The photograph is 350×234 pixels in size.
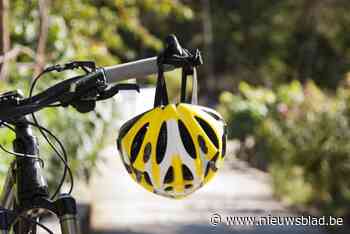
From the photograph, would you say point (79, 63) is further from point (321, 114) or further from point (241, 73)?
point (241, 73)

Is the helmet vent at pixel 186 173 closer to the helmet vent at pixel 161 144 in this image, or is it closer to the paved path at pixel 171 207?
the helmet vent at pixel 161 144

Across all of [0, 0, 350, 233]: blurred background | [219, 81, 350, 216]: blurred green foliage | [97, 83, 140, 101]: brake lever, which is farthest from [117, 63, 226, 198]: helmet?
[219, 81, 350, 216]: blurred green foliage

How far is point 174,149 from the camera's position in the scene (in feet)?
6.96

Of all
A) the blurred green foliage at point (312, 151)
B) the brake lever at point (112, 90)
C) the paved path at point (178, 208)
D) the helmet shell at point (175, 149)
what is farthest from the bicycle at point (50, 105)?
the blurred green foliage at point (312, 151)

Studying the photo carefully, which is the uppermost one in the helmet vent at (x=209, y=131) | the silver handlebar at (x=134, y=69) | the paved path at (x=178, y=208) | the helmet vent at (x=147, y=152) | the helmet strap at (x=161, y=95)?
the silver handlebar at (x=134, y=69)

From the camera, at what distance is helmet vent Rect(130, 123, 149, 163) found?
7.13ft

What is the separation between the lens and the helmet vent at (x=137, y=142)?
217 centimetres

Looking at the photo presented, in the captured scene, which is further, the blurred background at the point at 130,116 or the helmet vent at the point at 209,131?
the blurred background at the point at 130,116

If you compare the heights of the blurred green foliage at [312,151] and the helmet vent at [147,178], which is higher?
the blurred green foliage at [312,151]

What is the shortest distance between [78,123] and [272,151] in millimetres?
4447

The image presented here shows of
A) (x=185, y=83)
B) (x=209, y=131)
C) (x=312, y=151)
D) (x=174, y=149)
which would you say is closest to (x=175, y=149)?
(x=174, y=149)

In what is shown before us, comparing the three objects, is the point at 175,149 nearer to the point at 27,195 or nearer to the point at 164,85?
the point at 164,85

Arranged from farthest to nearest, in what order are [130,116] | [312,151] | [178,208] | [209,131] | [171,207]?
1. [171,207]
2. [178,208]
3. [312,151]
4. [130,116]
5. [209,131]

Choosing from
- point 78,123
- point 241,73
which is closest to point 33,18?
point 78,123
